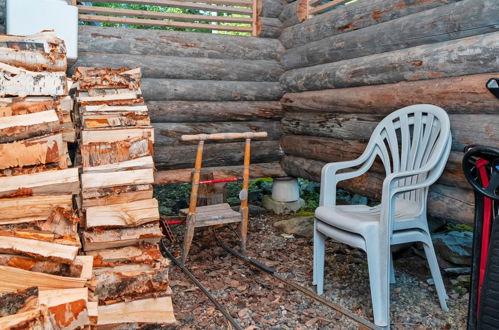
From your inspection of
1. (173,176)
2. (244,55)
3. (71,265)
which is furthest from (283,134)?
(71,265)

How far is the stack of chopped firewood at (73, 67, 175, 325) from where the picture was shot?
112 inches

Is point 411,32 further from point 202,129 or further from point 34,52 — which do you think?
point 34,52

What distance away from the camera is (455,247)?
4023mm

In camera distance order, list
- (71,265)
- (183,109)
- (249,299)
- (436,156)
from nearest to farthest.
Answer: (71,265) → (436,156) → (249,299) → (183,109)

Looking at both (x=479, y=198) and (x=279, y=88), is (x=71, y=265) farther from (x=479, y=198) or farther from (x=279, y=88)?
(x=279, y=88)

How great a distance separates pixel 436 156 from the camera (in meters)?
3.06

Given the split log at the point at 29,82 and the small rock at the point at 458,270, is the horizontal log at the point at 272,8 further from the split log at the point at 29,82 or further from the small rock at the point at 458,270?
the small rock at the point at 458,270

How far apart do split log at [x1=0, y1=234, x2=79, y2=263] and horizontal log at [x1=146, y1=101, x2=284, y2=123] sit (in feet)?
10.4

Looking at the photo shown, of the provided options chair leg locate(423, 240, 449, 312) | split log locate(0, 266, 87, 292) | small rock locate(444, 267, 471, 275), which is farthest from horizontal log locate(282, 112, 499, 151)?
split log locate(0, 266, 87, 292)

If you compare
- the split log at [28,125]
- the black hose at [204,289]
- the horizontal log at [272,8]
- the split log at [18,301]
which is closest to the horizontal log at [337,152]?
Result: the horizontal log at [272,8]

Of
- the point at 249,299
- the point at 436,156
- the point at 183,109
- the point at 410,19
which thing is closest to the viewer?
the point at 436,156

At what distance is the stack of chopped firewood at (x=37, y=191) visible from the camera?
1.79 m

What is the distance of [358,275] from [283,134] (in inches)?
97.0

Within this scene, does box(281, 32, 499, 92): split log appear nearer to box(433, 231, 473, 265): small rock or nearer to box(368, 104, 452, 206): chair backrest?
box(368, 104, 452, 206): chair backrest
